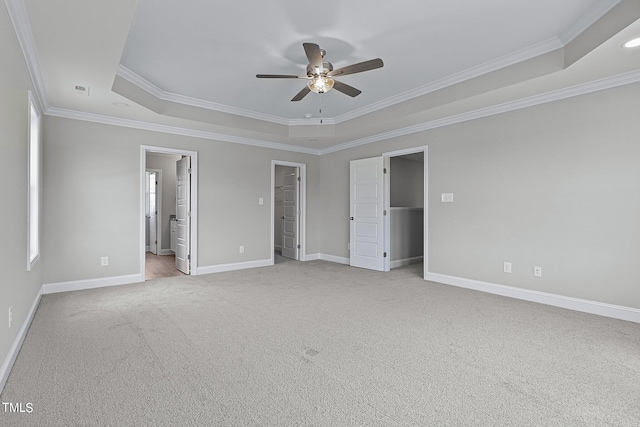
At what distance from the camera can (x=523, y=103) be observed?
3943 millimetres

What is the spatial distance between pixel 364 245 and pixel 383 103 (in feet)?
8.36

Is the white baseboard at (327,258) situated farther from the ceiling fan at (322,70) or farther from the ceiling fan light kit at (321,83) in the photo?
the ceiling fan light kit at (321,83)

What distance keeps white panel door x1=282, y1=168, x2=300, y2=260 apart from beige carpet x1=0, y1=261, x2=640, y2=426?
10.6ft

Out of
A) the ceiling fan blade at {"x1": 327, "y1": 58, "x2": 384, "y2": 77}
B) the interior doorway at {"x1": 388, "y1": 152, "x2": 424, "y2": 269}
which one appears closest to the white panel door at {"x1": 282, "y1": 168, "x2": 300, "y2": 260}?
the interior doorway at {"x1": 388, "y1": 152, "x2": 424, "y2": 269}

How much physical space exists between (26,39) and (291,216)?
5283 millimetres

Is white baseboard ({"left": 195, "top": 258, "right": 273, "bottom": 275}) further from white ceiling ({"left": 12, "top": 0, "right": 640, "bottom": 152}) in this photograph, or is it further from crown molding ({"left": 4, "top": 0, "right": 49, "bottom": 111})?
crown molding ({"left": 4, "top": 0, "right": 49, "bottom": 111})

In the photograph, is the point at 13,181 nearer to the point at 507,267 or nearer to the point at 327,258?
the point at 507,267

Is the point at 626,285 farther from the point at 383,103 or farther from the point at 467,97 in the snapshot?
the point at 383,103

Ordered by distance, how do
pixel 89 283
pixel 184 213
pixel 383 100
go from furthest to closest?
1. pixel 184 213
2. pixel 383 100
3. pixel 89 283

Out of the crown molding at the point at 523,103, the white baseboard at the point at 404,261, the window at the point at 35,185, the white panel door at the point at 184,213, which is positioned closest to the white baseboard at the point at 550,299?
the white baseboard at the point at 404,261

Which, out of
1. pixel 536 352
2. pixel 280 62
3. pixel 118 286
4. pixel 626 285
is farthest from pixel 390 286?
pixel 118 286

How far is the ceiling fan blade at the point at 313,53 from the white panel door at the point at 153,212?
659cm

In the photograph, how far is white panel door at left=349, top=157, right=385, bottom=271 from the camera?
5.75 m

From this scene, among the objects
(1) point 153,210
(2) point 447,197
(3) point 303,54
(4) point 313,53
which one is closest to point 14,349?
(4) point 313,53
